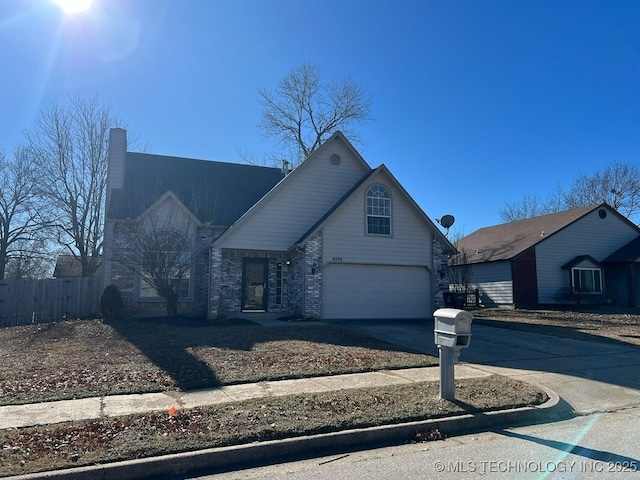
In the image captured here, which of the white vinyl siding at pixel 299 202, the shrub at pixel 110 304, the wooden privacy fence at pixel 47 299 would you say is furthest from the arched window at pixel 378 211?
the wooden privacy fence at pixel 47 299

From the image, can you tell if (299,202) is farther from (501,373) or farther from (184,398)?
(184,398)

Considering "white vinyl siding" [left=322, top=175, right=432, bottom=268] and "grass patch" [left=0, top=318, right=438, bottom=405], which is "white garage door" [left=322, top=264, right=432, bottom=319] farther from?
"grass patch" [left=0, top=318, right=438, bottom=405]

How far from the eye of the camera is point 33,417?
5.83 meters

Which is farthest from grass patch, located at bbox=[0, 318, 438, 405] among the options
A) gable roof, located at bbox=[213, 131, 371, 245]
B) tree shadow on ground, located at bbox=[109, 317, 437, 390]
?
gable roof, located at bbox=[213, 131, 371, 245]

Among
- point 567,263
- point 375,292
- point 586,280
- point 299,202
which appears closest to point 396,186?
point 299,202

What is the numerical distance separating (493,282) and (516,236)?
3.64 meters

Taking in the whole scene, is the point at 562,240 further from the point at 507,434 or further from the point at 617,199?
the point at 507,434

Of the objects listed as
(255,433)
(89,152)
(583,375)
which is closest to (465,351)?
(583,375)

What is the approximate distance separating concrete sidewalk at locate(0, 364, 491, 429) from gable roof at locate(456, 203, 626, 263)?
835 inches

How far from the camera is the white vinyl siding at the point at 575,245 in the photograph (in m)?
27.2

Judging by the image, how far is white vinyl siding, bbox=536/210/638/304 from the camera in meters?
27.2

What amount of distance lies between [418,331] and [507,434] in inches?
356

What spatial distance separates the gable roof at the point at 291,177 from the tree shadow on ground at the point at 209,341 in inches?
132

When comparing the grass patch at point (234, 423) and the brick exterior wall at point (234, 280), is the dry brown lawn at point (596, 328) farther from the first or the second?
the grass patch at point (234, 423)
